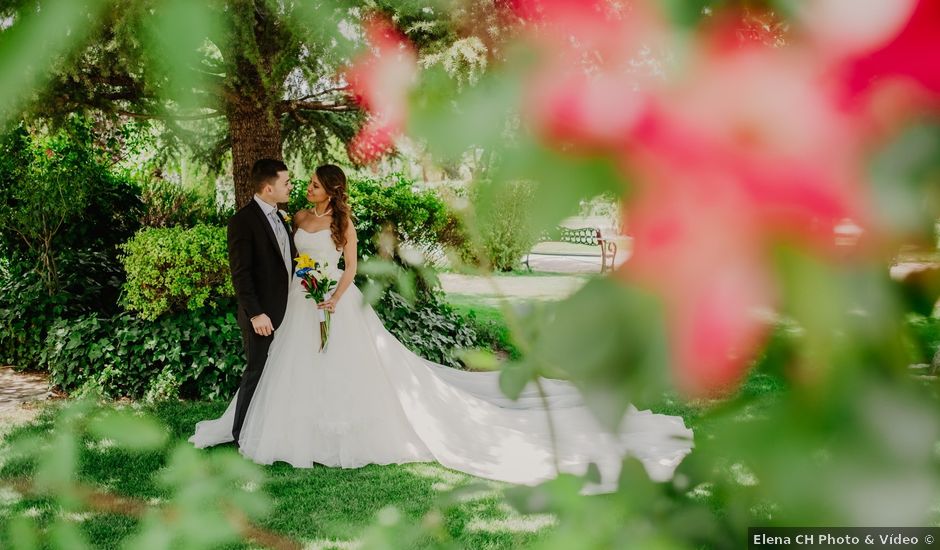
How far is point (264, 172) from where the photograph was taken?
4.96 m

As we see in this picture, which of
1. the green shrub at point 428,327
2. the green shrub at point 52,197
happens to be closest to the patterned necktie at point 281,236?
the green shrub at point 428,327

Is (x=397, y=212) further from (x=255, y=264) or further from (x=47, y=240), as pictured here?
(x=47, y=240)

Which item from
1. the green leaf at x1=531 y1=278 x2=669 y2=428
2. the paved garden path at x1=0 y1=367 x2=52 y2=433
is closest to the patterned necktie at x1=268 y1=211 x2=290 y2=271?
the paved garden path at x1=0 y1=367 x2=52 y2=433

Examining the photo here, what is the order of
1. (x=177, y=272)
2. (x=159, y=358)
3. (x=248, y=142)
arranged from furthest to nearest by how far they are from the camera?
(x=248, y=142) → (x=177, y=272) → (x=159, y=358)

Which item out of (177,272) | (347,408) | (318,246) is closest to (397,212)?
(177,272)

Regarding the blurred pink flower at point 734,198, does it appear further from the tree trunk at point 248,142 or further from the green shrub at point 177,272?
the tree trunk at point 248,142

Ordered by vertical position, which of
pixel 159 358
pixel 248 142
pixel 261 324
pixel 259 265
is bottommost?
pixel 159 358

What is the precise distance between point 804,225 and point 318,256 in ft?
16.4

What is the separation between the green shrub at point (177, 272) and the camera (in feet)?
21.5

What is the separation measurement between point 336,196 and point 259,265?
27.1 inches

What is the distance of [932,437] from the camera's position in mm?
307

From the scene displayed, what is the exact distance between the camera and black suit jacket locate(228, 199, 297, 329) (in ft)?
15.8

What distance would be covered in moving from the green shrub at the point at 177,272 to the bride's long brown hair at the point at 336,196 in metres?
1.92

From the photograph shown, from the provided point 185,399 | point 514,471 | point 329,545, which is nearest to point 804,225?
point 329,545
